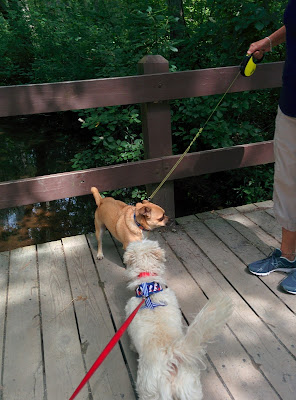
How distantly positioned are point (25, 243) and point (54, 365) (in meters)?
3.16

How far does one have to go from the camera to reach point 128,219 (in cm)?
314

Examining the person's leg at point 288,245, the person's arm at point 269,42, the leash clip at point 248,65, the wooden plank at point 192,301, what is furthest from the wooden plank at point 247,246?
the person's arm at point 269,42

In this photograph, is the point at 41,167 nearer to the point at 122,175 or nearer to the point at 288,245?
the point at 122,175

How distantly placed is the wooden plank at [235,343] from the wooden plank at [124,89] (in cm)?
160

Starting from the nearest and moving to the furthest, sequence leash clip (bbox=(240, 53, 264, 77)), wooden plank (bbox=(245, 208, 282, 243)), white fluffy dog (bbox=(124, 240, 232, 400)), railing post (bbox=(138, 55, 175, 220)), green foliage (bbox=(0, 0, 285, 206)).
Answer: white fluffy dog (bbox=(124, 240, 232, 400))
leash clip (bbox=(240, 53, 264, 77))
railing post (bbox=(138, 55, 175, 220))
wooden plank (bbox=(245, 208, 282, 243))
green foliage (bbox=(0, 0, 285, 206))

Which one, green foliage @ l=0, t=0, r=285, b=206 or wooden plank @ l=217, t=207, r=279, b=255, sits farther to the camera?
green foliage @ l=0, t=0, r=285, b=206

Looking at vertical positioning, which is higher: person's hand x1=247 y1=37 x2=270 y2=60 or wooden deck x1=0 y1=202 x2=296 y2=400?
person's hand x1=247 y1=37 x2=270 y2=60

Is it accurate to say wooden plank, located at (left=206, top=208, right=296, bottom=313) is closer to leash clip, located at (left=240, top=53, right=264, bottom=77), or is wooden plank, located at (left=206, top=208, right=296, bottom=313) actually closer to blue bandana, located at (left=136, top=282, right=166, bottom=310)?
blue bandana, located at (left=136, top=282, right=166, bottom=310)

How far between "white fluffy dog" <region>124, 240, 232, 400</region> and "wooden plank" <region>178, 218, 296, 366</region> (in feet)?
2.58

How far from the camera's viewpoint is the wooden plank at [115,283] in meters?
2.33

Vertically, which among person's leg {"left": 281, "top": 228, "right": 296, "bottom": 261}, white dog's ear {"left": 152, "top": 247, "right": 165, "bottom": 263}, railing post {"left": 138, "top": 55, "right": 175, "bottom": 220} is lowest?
person's leg {"left": 281, "top": 228, "right": 296, "bottom": 261}

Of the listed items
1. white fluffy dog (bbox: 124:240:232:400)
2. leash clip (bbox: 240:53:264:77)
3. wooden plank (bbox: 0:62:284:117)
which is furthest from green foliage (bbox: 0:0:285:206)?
white fluffy dog (bbox: 124:240:232:400)

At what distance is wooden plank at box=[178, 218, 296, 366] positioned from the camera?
245cm

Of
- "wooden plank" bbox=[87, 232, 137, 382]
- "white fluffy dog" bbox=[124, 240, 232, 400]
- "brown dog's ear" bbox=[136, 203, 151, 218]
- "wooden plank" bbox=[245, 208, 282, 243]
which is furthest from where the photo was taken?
"wooden plank" bbox=[245, 208, 282, 243]
